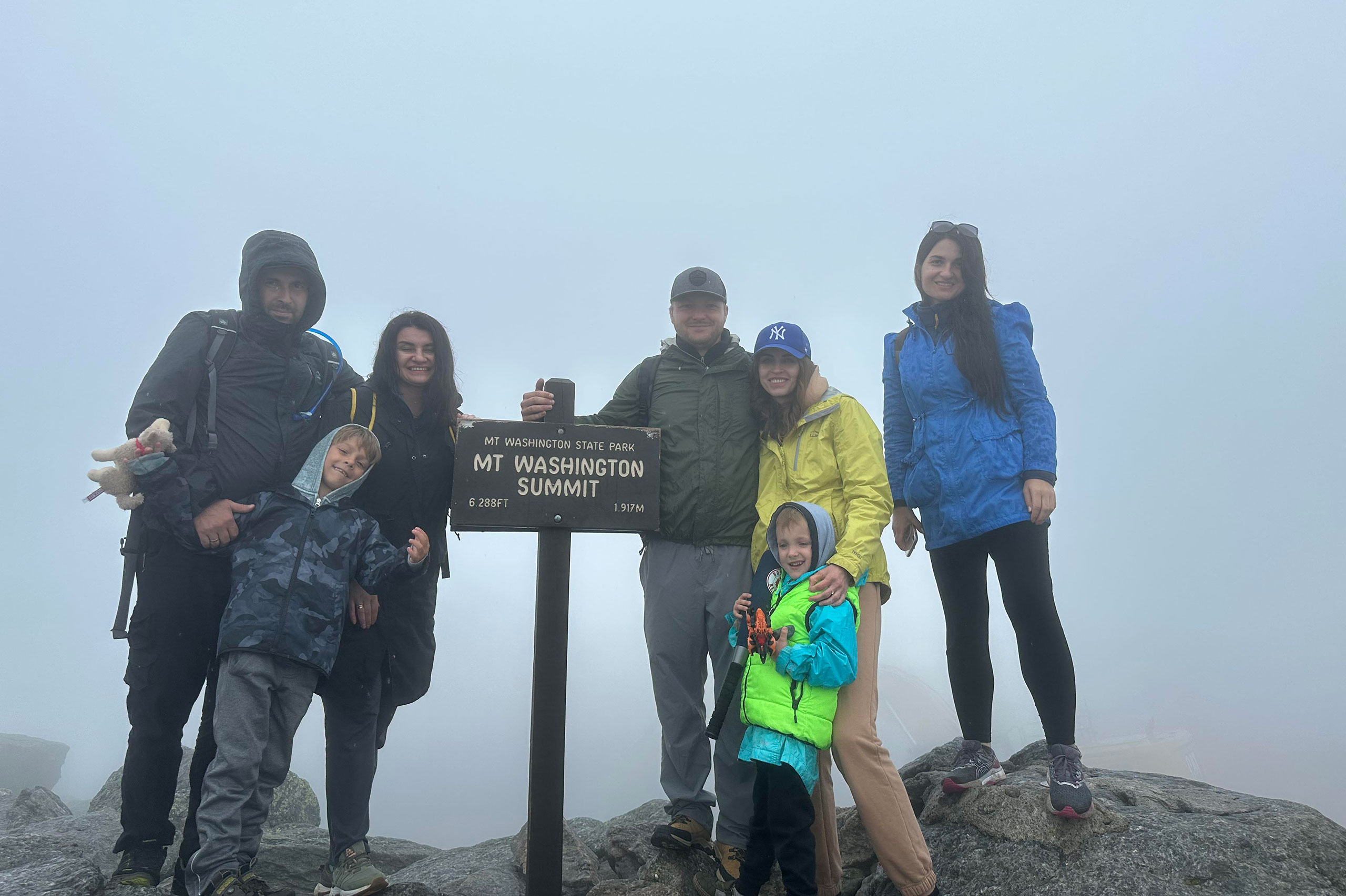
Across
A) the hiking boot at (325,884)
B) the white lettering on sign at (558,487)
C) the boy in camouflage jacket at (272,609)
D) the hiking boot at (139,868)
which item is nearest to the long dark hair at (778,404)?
the white lettering on sign at (558,487)

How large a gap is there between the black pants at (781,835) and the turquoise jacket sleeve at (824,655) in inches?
21.8

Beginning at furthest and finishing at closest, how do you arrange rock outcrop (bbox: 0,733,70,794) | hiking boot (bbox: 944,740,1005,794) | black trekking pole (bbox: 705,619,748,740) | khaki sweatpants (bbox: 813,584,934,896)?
rock outcrop (bbox: 0,733,70,794) → hiking boot (bbox: 944,740,1005,794) → black trekking pole (bbox: 705,619,748,740) → khaki sweatpants (bbox: 813,584,934,896)

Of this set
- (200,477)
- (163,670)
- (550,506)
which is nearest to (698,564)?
(550,506)

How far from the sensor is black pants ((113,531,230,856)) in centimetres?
514

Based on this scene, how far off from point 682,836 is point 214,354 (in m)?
4.73

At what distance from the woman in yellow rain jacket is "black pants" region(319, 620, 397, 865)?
2.84m

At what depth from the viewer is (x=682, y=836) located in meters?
5.40

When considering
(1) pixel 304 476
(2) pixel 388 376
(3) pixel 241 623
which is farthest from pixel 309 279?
(3) pixel 241 623

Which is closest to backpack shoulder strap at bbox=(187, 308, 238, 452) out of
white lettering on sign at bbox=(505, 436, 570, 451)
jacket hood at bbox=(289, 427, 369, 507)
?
jacket hood at bbox=(289, 427, 369, 507)

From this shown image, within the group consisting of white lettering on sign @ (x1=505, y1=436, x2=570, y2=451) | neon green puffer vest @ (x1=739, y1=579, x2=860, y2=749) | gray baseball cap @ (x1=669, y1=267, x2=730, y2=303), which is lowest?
neon green puffer vest @ (x1=739, y1=579, x2=860, y2=749)

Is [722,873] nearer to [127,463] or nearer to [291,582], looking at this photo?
[291,582]

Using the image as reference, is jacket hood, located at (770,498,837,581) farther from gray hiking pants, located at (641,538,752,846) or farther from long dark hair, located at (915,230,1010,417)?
long dark hair, located at (915,230,1010,417)

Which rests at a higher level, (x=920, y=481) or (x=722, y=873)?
(x=920, y=481)

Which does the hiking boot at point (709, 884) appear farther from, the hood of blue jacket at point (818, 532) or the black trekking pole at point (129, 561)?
Answer: the black trekking pole at point (129, 561)
